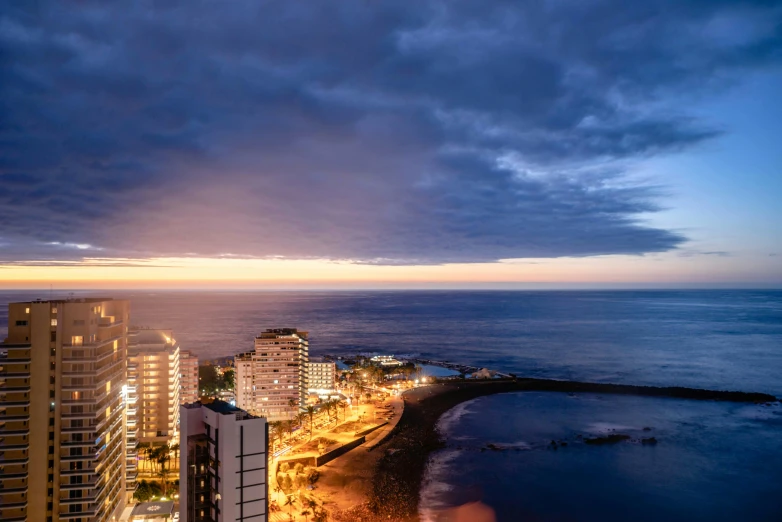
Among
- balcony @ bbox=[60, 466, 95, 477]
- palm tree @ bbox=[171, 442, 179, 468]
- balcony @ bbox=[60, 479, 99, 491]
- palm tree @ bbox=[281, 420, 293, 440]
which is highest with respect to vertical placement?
balcony @ bbox=[60, 466, 95, 477]

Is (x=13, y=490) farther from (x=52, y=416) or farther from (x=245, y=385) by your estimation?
(x=245, y=385)

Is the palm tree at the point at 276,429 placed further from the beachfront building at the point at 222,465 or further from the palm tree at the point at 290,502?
the beachfront building at the point at 222,465

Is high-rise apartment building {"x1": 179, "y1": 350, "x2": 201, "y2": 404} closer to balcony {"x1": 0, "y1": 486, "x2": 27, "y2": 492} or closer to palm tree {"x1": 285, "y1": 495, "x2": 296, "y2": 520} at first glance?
palm tree {"x1": 285, "y1": 495, "x2": 296, "y2": 520}

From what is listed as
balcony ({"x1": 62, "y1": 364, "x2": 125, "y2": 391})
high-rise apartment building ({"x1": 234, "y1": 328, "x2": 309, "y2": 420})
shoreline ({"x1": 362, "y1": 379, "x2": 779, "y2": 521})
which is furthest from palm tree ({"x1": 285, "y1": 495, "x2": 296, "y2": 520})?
high-rise apartment building ({"x1": 234, "y1": 328, "x2": 309, "y2": 420})

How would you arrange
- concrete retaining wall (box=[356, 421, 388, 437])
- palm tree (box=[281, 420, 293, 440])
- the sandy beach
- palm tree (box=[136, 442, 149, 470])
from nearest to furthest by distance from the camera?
the sandy beach → palm tree (box=[136, 442, 149, 470]) → concrete retaining wall (box=[356, 421, 388, 437]) → palm tree (box=[281, 420, 293, 440])

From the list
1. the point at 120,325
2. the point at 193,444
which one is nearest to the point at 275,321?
the point at 120,325

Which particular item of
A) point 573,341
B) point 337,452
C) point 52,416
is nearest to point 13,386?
point 52,416
